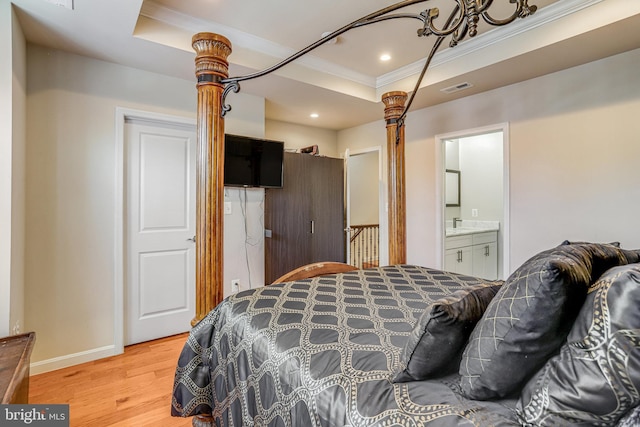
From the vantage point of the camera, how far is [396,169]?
2473 millimetres

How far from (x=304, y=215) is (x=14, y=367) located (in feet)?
9.63

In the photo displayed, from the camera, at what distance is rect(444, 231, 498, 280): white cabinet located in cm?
388

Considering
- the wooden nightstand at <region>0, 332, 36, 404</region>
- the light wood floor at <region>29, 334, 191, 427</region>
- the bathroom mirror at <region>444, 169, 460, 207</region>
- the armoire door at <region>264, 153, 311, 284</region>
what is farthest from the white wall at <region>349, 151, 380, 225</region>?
the wooden nightstand at <region>0, 332, 36, 404</region>

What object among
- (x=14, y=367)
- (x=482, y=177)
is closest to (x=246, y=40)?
(x=14, y=367)

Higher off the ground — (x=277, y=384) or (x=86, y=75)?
(x=86, y=75)

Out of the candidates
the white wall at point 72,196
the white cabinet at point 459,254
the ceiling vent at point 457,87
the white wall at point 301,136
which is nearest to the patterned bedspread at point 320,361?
the white wall at point 72,196

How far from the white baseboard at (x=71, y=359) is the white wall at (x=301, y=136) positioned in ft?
9.85

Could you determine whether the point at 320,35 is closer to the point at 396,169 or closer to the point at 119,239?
the point at 396,169

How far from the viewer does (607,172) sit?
100 inches

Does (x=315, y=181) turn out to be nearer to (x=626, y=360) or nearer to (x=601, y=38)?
(x=601, y=38)

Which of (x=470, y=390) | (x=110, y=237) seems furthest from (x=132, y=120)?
(x=470, y=390)

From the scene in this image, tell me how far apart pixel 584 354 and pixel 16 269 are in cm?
290

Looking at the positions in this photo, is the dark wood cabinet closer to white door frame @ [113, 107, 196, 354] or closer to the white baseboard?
white door frame @ [113, 107, 196, 354]

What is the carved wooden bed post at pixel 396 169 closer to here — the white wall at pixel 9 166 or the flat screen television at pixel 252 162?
the flat screen television at pixel 252 162
